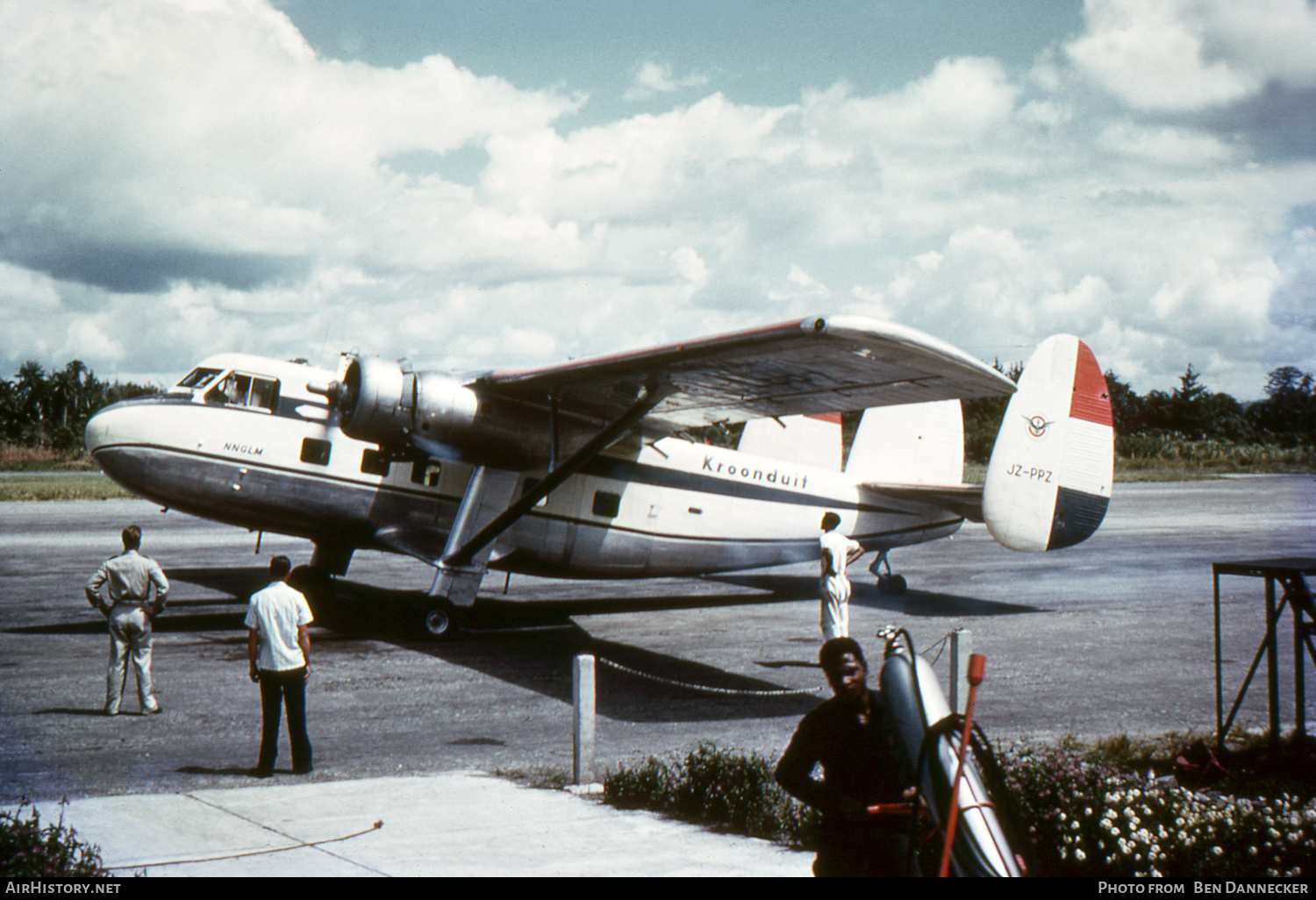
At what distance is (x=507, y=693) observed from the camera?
11945 millimetres

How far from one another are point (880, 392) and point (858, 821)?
8.88m

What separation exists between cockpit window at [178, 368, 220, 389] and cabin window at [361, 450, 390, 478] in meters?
2.45

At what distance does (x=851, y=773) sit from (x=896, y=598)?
1630 centimetres

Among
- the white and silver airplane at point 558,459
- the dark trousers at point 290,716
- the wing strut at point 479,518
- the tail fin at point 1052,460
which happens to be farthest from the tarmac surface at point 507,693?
the tail fin at point 1052,460

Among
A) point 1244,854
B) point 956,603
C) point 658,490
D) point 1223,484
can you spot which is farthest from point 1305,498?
point 1244,854

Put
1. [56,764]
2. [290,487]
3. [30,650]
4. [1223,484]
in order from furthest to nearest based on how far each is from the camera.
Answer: [1223,484], [290,487], [30,650], [56,764]

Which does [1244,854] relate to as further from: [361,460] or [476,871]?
[361,460]

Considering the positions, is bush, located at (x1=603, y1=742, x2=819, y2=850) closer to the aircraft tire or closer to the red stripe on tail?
the aircraft tire

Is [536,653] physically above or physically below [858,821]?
below

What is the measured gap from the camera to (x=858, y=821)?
Answer: 4.25 m

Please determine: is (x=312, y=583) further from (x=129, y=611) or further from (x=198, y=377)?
(x=129, y=611)

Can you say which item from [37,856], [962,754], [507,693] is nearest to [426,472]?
[507,693]

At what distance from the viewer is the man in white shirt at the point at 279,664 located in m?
8.48

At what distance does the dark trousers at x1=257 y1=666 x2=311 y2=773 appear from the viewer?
8453 mm
